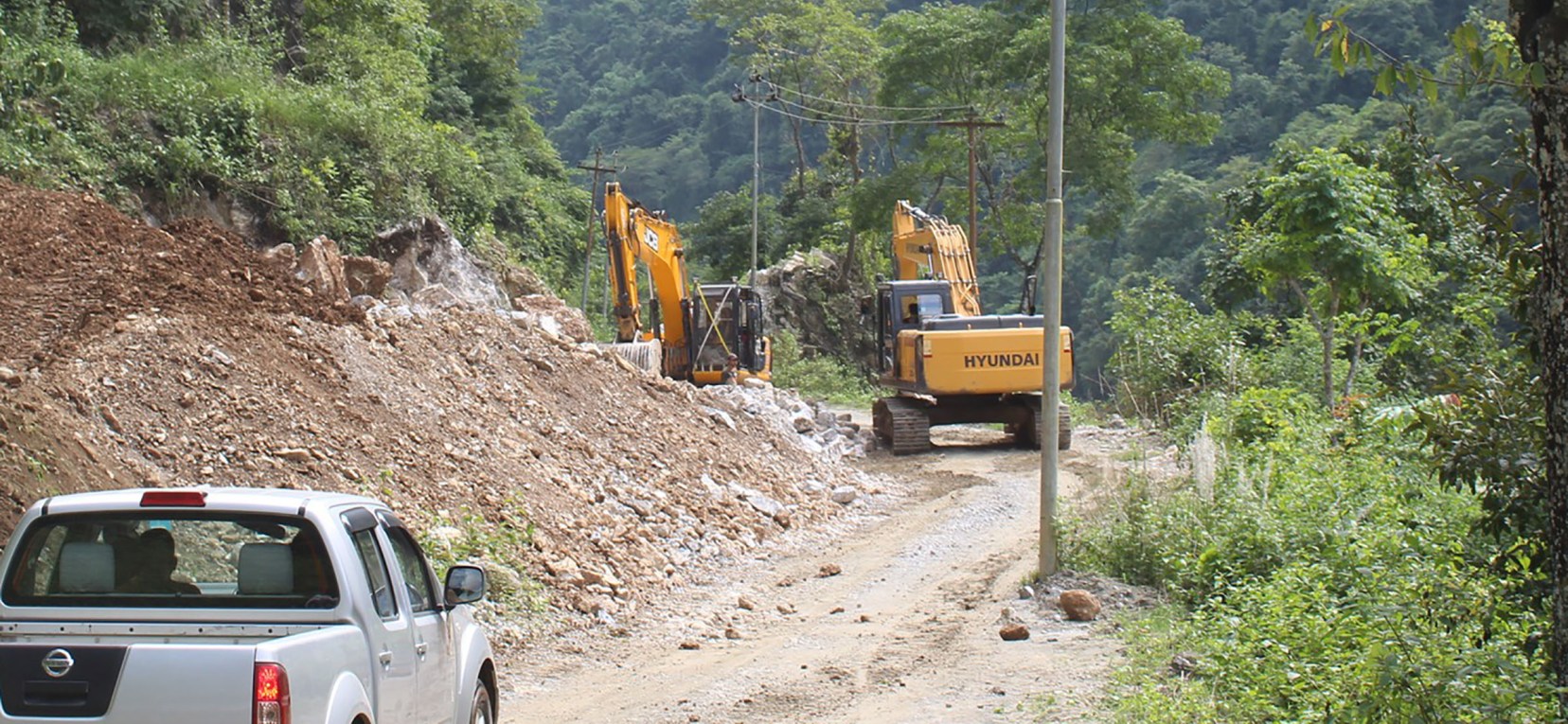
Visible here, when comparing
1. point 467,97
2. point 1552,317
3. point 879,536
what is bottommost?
point 879,536

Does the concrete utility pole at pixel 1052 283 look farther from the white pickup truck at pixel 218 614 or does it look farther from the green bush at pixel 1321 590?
the white pickup truck at pixel 218 614

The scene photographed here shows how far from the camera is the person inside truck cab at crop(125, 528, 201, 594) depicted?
5.89 m

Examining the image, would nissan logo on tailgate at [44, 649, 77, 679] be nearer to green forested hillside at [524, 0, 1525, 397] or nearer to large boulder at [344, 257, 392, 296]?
large boulder at [344, 257, 392, 296]

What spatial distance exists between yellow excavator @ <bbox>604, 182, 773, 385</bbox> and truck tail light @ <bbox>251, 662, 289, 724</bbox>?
20.1 meters

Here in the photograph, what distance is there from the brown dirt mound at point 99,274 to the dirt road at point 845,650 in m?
5.14

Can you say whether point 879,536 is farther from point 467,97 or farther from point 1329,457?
point 467,97

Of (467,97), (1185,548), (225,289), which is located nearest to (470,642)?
(1185,548)

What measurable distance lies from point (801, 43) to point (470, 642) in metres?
53.0

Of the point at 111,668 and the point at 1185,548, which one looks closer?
the point at 111,668

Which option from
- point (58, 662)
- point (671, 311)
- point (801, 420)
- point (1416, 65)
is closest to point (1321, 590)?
point (1416, 65)

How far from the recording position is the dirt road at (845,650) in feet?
31.8

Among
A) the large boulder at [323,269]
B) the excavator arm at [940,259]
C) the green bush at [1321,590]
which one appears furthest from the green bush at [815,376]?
the green bush at [1321,590]

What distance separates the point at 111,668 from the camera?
196 inches

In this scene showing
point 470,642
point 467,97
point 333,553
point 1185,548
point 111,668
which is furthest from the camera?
point 467,97
